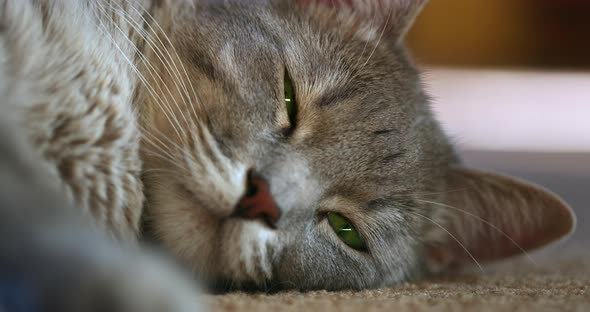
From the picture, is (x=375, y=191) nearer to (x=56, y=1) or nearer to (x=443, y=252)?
(x=443, y=252)

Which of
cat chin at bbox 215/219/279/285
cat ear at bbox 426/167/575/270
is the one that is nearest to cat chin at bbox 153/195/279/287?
cat chin at bbox 215/219/279/285

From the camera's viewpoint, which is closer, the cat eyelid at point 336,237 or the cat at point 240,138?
the cat at point 240,138

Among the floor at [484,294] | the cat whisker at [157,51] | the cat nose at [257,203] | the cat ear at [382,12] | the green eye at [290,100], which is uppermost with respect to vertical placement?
the cat ear at [382,12]

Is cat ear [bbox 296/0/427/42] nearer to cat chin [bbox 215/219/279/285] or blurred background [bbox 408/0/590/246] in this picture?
cat chin [bbox 215/219/279/285]

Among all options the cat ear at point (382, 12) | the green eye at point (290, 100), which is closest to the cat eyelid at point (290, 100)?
the green eye at point (290, 100)

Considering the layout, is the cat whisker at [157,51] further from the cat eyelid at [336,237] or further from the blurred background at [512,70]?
the blurred background at [512,70]

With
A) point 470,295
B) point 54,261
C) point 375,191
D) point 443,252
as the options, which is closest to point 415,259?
point 443,252

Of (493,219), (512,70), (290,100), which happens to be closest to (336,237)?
(290,100)
